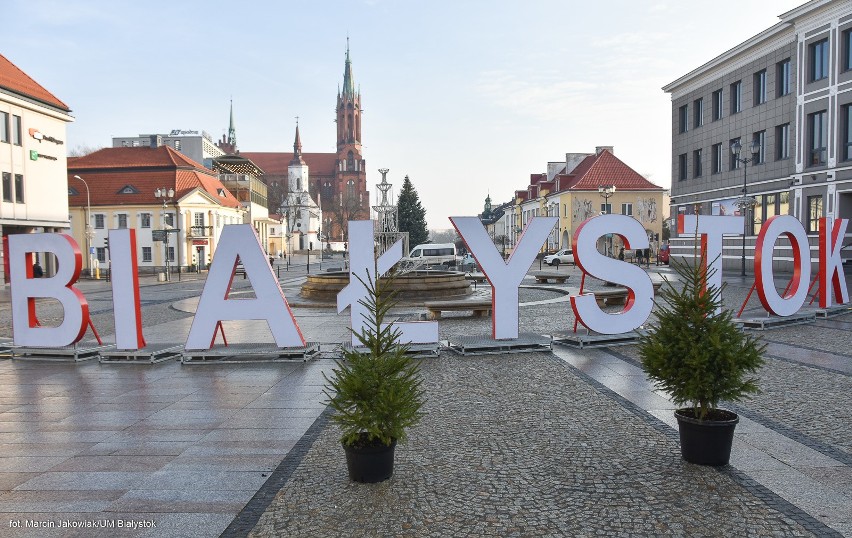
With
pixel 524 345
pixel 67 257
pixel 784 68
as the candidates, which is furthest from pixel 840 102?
pixel 67 257

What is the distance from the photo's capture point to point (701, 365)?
578 centimetres

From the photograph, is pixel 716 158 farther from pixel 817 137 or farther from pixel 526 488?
pixel 526 488

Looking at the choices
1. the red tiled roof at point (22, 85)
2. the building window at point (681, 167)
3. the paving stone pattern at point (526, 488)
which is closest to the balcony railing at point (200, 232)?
the red tiled roof at point (22, 85)

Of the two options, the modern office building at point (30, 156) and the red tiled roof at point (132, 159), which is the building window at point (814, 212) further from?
the red tiled roof at point (132, 159)

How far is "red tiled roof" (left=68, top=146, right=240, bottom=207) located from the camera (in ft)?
194

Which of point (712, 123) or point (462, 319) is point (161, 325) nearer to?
point (462, 319)

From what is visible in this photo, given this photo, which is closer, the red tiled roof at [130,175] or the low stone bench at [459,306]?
the low stone bench at [459,306]

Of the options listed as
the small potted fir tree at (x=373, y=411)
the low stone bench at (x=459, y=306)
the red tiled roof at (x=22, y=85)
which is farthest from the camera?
the red tiled roof at (x=22, y=85)

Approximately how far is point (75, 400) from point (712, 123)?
44.4 metres

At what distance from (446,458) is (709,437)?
99.2 inches

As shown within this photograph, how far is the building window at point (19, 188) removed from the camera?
118 ft

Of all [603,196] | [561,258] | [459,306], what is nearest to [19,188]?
[459,306]

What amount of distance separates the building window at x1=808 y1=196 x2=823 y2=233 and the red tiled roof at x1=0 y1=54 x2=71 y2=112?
44954 millimetres

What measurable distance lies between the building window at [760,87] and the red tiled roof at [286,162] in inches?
5325
